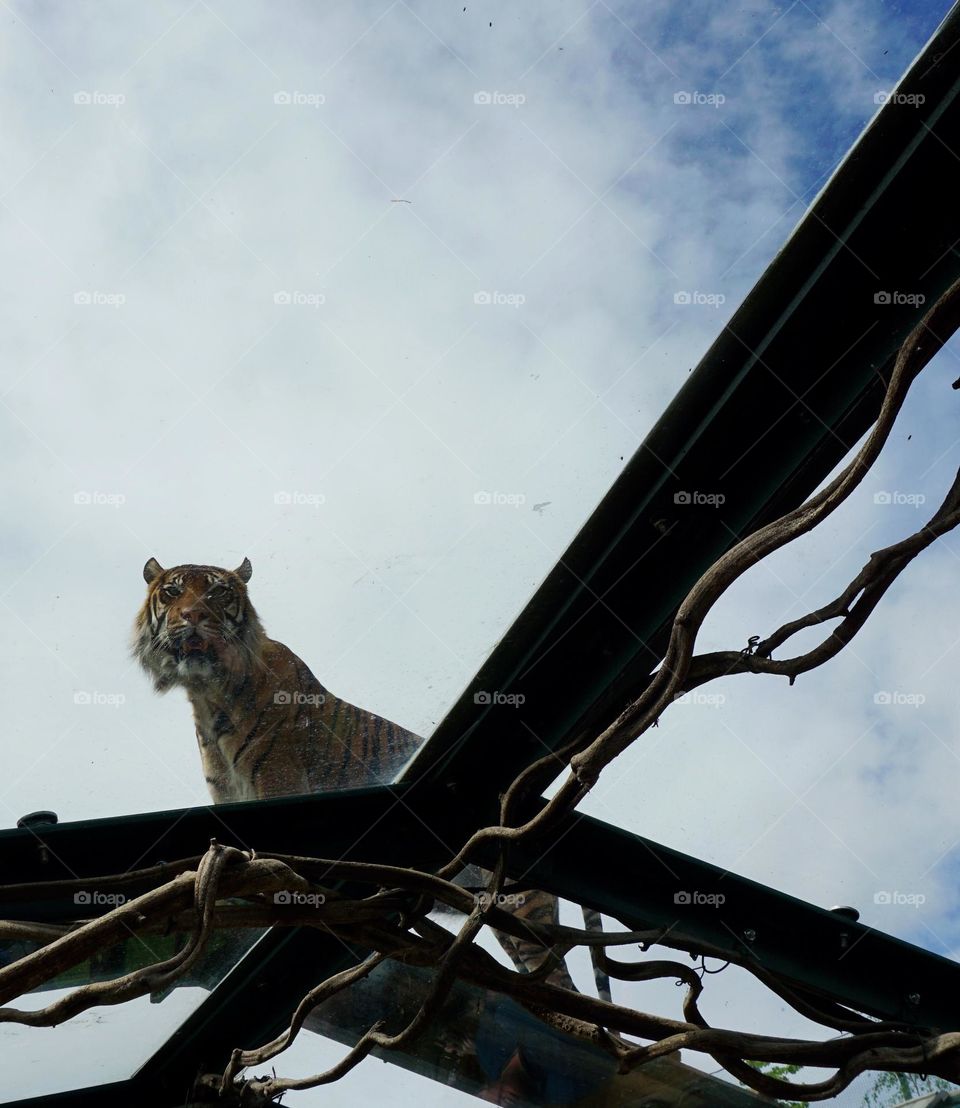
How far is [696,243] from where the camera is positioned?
6.62ft

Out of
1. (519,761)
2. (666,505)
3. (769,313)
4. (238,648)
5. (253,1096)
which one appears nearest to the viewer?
(769,313)

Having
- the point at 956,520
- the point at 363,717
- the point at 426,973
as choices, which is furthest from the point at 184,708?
the point at 956,520

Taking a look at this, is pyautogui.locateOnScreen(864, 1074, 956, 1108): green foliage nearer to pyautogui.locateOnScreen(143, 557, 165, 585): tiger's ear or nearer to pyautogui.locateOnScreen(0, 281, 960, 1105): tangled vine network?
pyautogui.locateOnScreen(0, 281, 960, 1105): tangled vine network

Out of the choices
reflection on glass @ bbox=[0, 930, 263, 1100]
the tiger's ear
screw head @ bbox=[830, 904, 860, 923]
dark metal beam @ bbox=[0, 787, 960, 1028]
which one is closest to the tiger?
the tiger's ear

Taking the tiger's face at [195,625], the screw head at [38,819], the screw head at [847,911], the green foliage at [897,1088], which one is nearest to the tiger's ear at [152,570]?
the tiger's face at [195,625]

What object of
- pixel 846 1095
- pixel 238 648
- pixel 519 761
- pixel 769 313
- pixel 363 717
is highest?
pixel 238 648

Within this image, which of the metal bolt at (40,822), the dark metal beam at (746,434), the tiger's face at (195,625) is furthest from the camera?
the tiger's face at (195,625)

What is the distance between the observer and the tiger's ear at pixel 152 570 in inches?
96.8

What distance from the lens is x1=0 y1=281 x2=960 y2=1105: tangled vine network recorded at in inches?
59.9

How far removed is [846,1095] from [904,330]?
4.97 feet

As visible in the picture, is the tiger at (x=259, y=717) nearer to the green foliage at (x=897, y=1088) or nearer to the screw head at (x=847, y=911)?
the screw head at (x=847, y=911)

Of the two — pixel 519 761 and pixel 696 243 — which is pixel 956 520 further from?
pixel 519 761

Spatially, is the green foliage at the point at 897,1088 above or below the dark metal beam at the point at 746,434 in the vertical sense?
below

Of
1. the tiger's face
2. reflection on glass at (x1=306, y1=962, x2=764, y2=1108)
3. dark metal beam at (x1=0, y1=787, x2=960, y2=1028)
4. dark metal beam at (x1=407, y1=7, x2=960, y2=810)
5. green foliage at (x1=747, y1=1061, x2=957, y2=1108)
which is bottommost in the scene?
green foliage at (x1=747, y1=1061, x2=957, y2=1108)
